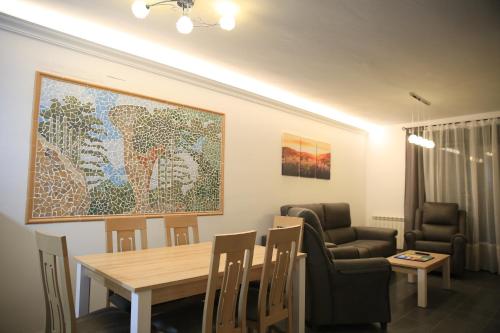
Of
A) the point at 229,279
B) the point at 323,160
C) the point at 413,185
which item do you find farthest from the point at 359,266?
the point at 413,185

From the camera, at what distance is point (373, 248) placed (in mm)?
4758

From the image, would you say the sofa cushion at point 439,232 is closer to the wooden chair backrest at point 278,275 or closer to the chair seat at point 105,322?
the wooden chair backrest at point 278,275

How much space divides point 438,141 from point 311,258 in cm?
433

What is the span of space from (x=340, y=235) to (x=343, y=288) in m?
2.50

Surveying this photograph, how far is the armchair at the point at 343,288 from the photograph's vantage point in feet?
9.18

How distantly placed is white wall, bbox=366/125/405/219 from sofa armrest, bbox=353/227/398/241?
1.20 m

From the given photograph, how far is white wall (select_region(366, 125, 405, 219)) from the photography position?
252 inches

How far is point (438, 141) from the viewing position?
5.82 m

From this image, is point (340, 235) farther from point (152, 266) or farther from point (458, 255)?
point (152, 266)

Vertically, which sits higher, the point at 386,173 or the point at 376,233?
the point at 386,173

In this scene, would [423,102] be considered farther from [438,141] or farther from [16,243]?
[16,243]

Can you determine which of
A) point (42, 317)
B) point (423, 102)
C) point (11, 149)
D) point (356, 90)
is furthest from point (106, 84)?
point (423, 102)

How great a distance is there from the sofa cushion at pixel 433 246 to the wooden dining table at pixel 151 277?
341cm

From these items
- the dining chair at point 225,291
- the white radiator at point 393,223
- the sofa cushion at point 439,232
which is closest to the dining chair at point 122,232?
the dining chair at point 225,291
